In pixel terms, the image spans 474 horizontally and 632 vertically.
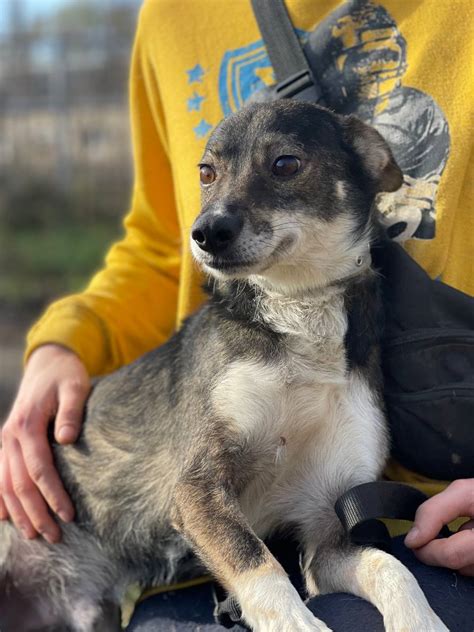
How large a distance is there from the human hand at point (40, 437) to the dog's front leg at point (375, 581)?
0.82m

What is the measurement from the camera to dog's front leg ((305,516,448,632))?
2.13m

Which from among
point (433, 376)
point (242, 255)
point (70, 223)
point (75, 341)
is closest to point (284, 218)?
point (242, 255)

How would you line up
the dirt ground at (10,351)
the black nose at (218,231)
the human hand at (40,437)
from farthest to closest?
the dirt ground at (10,351), the human hand at (40,437), the black nose at (218,231)

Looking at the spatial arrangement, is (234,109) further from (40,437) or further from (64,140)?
(64,140)

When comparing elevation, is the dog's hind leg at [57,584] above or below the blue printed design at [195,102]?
below

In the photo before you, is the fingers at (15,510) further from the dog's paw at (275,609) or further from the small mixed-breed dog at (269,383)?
the dog's paw at (275,609)

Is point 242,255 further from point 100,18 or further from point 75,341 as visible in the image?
point 100,18

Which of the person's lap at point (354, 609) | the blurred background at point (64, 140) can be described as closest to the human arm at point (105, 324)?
the person's lap at point (354, 609)

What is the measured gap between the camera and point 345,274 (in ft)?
8.66

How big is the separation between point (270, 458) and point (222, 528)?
0.84 ft

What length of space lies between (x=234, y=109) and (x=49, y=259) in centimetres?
845

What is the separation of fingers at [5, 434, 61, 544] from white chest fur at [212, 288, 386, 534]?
2.19 feet

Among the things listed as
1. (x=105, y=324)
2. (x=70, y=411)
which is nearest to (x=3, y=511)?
(x=70, y=411)

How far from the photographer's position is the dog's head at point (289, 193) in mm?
2428
